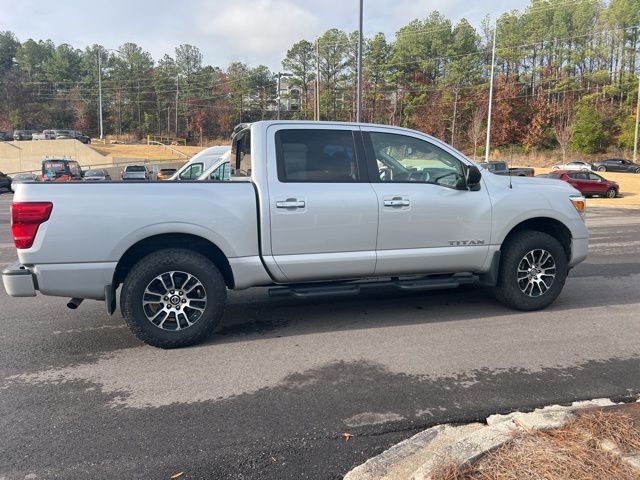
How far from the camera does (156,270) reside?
4543 millimetres

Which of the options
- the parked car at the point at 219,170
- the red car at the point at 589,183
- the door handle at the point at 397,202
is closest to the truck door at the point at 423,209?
the door handle at the point at 397,202

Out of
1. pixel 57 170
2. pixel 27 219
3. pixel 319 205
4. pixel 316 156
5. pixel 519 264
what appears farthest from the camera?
pixel 57 170

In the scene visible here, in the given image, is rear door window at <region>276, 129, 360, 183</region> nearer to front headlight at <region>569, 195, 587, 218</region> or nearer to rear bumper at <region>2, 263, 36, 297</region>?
rear bumper at <region>2, 263, 36, 297</region>

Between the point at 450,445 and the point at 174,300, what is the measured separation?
274 centimetres

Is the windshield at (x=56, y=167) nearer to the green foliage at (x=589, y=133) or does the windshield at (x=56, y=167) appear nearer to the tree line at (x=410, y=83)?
the tree line at (x=410, y=83)

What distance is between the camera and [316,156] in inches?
200

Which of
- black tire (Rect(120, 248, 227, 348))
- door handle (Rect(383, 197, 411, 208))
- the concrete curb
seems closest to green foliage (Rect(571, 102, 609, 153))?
door handle (Rect(383, 197, 411, 208))

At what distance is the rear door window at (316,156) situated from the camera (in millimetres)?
4963

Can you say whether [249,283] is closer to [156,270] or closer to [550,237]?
[156,270]

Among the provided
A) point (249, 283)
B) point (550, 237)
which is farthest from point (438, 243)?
point (249, 283)

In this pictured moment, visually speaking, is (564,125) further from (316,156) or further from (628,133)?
(316,156)

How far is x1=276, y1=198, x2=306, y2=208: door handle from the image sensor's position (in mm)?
4789

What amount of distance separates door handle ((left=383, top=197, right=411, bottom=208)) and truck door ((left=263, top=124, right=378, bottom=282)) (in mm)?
123

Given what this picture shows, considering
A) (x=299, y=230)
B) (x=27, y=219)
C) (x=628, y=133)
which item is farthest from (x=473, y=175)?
(x=628, y=133)
